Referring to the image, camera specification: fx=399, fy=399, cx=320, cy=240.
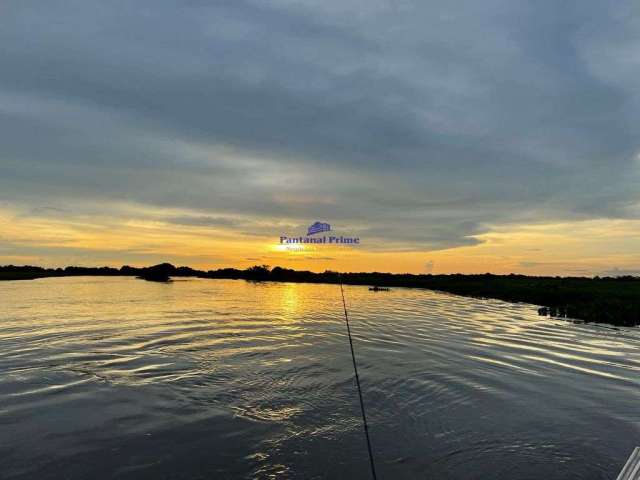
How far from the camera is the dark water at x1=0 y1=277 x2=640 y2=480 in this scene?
28.7 feet

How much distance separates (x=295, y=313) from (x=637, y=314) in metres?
30.6

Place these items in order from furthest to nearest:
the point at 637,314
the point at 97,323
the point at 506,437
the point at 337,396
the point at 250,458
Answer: the point at 637,314, the point at 97,323, the point at 337,396, the point at 506,437, the point at 250,458

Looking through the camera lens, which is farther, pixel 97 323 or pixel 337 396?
pixel 97 323

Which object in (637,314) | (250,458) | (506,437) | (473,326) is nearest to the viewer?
(250,458)

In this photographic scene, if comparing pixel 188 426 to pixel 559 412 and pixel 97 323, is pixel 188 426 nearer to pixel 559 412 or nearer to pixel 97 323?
pixel 559 412

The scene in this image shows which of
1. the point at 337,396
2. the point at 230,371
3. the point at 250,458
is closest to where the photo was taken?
the point at 250,458

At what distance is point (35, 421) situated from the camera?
34.8ft

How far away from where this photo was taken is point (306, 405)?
12391 mm

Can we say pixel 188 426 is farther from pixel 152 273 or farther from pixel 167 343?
pixel 152 273

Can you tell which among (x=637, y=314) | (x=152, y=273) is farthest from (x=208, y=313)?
(x=152, y=273)

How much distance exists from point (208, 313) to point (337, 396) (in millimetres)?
25627

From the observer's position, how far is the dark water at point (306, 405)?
876 cm

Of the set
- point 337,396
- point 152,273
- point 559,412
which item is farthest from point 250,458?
point 152,273

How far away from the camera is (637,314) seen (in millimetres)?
34906
